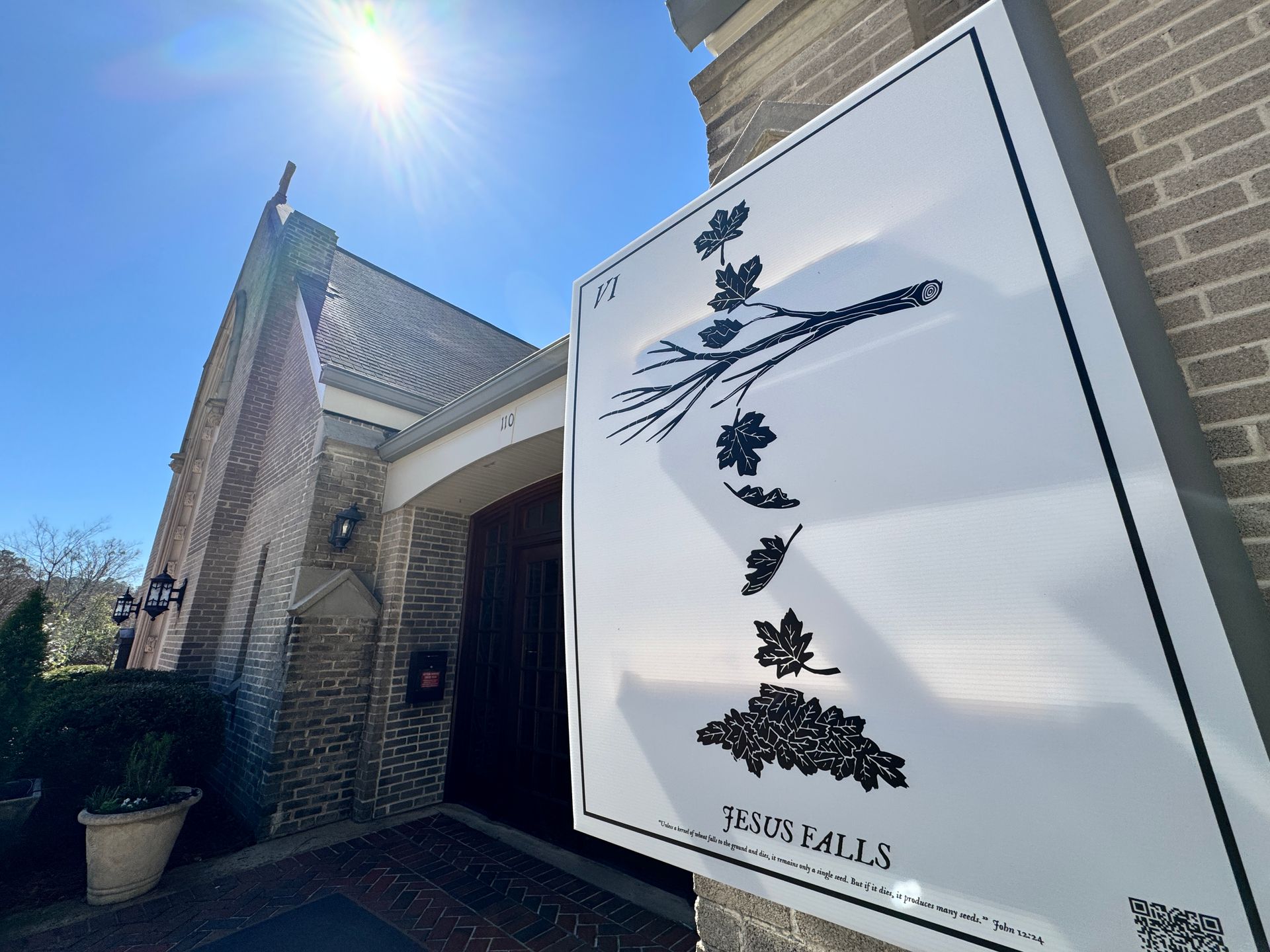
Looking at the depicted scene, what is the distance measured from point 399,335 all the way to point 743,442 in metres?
7.72

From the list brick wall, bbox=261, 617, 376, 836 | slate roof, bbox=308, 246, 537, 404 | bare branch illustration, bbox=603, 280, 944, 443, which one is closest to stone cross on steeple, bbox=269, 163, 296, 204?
slate roof, bbox=308, 246, 537, 404

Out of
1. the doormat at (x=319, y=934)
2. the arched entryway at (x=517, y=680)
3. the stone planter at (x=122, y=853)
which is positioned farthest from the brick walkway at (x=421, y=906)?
the arched entryway at (x=517, y=680)

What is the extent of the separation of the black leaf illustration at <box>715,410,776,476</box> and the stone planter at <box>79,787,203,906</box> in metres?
4.84

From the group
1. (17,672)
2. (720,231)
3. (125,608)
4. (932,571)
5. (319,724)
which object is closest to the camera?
(932,571)

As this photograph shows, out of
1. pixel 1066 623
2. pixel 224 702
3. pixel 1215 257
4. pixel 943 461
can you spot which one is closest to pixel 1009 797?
pixel 1066 623

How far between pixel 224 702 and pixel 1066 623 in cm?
711

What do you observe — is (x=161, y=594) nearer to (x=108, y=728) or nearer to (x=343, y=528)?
(x=108, y=728)

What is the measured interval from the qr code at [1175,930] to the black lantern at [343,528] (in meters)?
5.66

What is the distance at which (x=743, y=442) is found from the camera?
5.08 feet

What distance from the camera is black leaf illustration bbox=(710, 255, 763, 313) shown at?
168 centimetres

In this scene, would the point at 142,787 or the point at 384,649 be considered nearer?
the point at 142,787

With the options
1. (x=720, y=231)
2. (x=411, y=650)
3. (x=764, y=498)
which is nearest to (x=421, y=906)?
(x=411, y=650)

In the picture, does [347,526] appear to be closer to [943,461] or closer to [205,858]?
[205,858]

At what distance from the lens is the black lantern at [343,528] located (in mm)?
5113
